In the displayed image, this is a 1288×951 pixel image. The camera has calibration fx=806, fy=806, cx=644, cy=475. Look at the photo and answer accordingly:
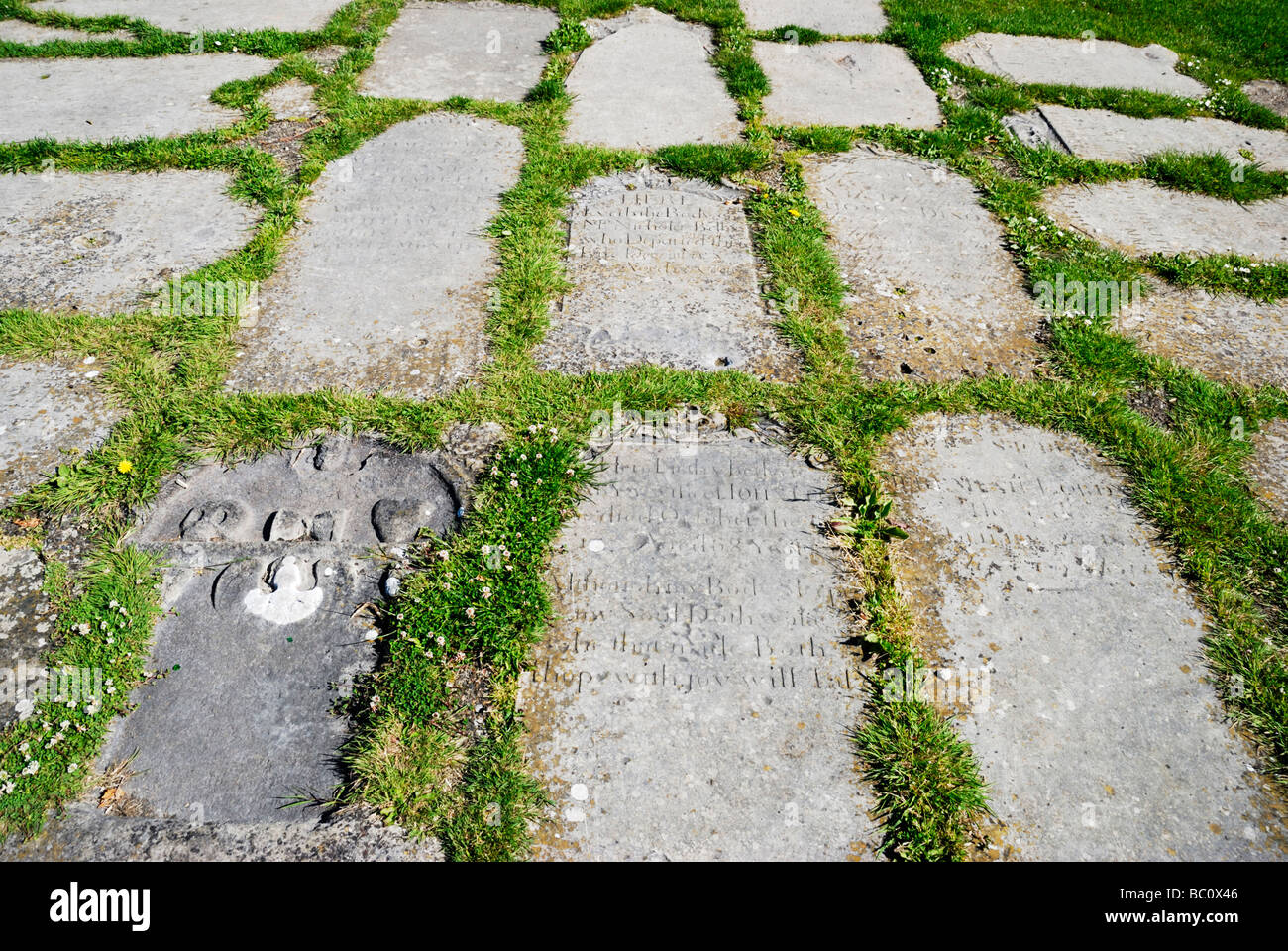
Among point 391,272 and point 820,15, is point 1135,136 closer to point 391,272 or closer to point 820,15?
point 820,15

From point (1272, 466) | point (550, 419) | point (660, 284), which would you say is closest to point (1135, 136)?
point (1272, 466)

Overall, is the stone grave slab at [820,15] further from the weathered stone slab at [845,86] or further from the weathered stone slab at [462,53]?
the weathered stone slab at [462,53]

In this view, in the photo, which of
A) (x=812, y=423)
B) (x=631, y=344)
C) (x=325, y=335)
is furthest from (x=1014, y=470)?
(x=325, y=335)

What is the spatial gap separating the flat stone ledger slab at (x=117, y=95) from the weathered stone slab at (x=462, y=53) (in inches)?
39.9

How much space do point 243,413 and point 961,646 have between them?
10.5 ft

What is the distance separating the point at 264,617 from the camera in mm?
3014

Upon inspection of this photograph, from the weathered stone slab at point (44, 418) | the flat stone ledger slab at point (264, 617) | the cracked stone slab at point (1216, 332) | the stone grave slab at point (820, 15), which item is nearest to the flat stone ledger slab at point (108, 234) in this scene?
the weathered stone slab at point (44, 418)

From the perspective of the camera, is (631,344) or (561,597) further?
(631,344)

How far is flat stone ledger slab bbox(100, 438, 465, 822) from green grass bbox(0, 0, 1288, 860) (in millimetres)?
109

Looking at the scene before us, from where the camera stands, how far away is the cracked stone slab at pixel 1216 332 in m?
4.17

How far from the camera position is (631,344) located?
4148 mm

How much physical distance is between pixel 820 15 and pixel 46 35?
261 inches
